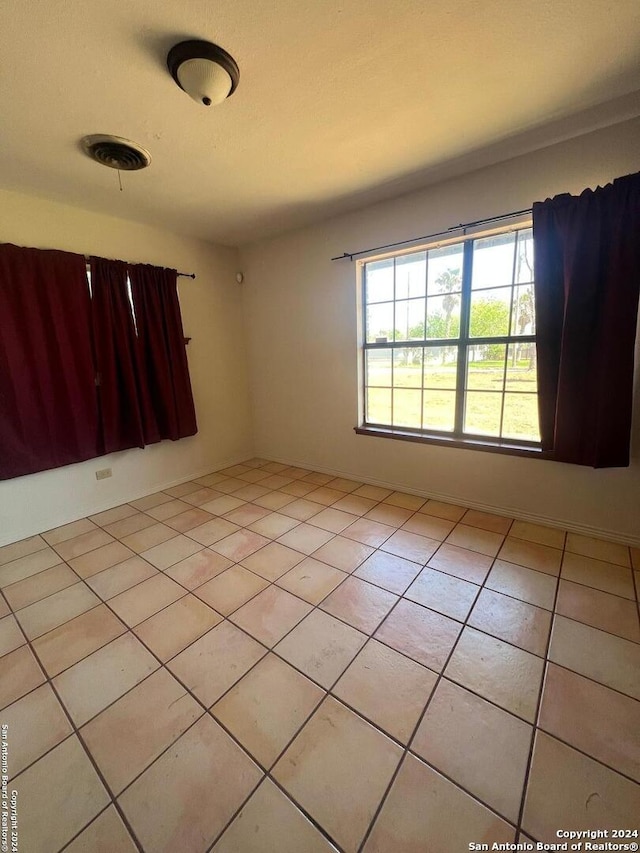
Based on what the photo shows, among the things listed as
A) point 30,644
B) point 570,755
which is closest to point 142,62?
point 30,644

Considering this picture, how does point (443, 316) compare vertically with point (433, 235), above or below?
below

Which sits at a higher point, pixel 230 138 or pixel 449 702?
pixel 230 138

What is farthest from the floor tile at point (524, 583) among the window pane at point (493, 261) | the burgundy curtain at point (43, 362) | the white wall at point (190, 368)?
the burgundy curtain at point (43, 362)

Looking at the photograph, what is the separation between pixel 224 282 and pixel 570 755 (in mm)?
4128

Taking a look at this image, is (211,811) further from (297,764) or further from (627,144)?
(627,144)

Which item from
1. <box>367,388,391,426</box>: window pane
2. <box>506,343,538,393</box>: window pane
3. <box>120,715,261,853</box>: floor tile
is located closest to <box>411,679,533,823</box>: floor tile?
<box>120,715,261,853</box>: floor tile

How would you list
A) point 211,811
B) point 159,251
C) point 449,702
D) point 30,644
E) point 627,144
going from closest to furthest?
point 211,811 → point 449,702 → point 30,644 → point 627,144 → point 159,251

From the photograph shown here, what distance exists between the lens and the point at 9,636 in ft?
5.09

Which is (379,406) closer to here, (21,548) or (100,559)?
(100,559)

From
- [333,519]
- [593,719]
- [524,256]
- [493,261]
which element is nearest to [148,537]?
[333,519]

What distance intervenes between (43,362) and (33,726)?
2176 mm

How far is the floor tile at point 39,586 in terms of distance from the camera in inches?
70.4

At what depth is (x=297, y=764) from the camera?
1032mm

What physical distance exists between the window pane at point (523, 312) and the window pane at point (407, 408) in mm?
849
